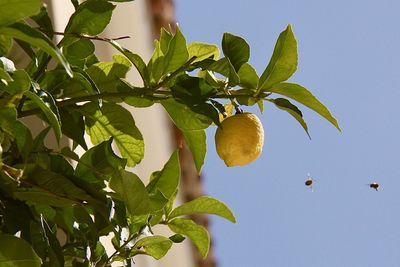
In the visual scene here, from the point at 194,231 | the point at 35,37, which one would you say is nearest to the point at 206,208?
the point at 194,231

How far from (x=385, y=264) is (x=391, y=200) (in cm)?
114

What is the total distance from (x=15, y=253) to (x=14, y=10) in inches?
8.3

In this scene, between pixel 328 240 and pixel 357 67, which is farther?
pixel 357 67

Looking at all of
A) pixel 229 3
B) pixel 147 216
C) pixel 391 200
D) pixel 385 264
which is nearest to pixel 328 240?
pixel 391 200

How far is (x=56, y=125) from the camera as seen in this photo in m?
0.79

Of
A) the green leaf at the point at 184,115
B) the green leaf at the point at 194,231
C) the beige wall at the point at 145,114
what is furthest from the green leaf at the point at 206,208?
the beige wall at the point at 145,114

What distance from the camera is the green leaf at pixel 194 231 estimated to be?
3.38 ft

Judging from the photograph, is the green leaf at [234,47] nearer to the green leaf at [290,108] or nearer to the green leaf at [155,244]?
the green leaf at [290,108]

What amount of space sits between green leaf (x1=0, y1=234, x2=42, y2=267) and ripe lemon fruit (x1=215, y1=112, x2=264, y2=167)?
26cm

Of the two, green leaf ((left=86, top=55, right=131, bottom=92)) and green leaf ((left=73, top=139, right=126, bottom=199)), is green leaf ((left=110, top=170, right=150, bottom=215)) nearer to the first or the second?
green leaf ((left=73, top=139, right=126, bottom=199))

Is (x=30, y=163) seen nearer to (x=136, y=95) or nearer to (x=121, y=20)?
(x=136, y=95)

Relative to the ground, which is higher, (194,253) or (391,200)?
(194,253)

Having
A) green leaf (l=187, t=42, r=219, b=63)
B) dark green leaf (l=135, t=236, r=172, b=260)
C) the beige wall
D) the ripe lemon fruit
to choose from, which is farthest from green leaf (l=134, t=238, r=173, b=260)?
the beige wall

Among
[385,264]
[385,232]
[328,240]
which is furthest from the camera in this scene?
[385,232]
